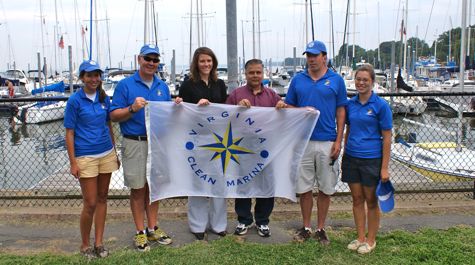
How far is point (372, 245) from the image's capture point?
4141 mm

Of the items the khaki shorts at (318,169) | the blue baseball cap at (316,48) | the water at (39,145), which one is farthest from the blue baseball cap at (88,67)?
the water at (39,145)

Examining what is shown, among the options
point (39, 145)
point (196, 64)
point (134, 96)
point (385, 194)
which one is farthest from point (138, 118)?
point (39, 145)

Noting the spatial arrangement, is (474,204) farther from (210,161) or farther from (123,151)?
(123,151)

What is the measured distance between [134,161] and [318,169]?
1.78m

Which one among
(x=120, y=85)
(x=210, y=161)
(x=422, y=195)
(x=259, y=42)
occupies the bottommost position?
(x=422, y=195)

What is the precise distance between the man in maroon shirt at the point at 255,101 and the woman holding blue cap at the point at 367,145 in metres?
0.73

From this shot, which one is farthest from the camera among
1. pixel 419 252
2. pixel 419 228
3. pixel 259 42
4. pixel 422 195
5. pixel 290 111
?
pixel 259 42

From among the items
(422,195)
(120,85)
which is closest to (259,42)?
(422,195)

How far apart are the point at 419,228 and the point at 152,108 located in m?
3.11

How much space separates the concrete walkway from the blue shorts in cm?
97

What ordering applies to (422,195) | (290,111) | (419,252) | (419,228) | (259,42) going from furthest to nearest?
(259,42), (422,195), (419,228), (290,111), (419,252)

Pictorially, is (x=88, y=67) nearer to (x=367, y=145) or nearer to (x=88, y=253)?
(x=88, y=253)

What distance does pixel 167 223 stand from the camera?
5.00 meters

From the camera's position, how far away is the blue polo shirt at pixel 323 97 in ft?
13.6
